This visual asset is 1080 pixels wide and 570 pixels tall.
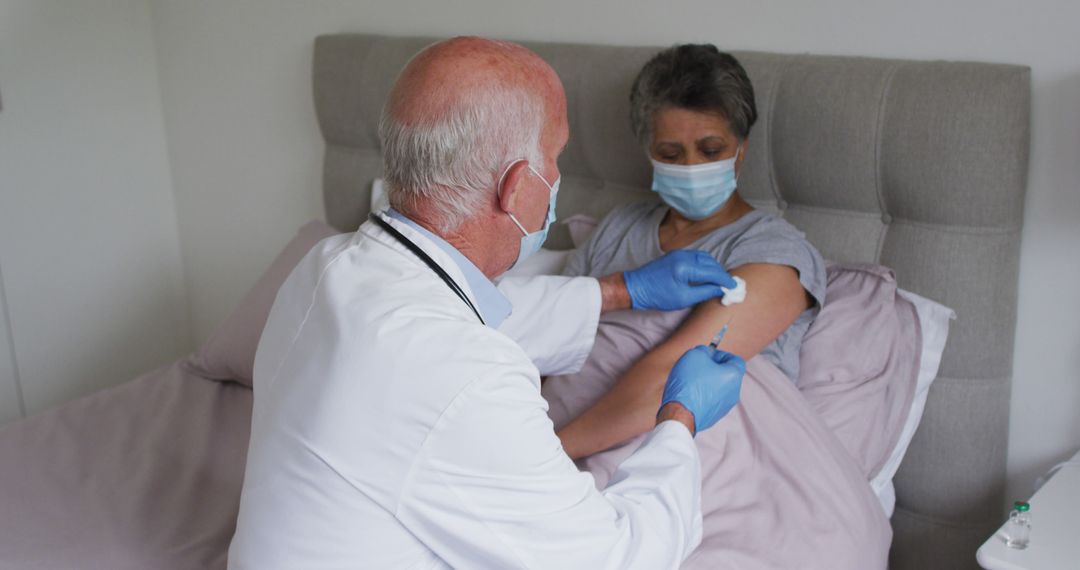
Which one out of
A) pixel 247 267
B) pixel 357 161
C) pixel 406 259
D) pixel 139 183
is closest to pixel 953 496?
pixel 406 259

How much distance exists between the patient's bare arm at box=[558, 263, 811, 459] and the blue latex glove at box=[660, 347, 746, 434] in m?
0.22

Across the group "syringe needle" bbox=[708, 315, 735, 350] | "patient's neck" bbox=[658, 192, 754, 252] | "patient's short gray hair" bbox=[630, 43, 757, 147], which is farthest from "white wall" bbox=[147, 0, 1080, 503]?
"syringe needle" bbox=[708, 315, 735, 350]

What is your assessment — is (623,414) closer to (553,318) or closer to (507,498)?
(553,318)

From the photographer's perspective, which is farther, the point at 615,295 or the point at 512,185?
the point at 615,295

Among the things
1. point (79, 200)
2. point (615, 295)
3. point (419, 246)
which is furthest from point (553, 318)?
point (79, 200)

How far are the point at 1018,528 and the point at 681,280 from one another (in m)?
0.63

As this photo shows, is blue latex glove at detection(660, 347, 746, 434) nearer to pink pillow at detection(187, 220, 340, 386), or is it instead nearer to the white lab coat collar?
the white lab coat collar

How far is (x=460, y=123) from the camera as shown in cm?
129

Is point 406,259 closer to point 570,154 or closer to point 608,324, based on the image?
point 608,324

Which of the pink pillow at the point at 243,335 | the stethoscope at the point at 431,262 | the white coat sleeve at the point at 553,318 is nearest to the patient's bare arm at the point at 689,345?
the white coat sleeve at the point at 553,318

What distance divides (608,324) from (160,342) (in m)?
2.06

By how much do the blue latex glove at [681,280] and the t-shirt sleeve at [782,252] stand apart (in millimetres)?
55

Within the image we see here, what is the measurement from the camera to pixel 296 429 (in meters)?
1.24

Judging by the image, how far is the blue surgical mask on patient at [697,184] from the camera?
6.12 ft
